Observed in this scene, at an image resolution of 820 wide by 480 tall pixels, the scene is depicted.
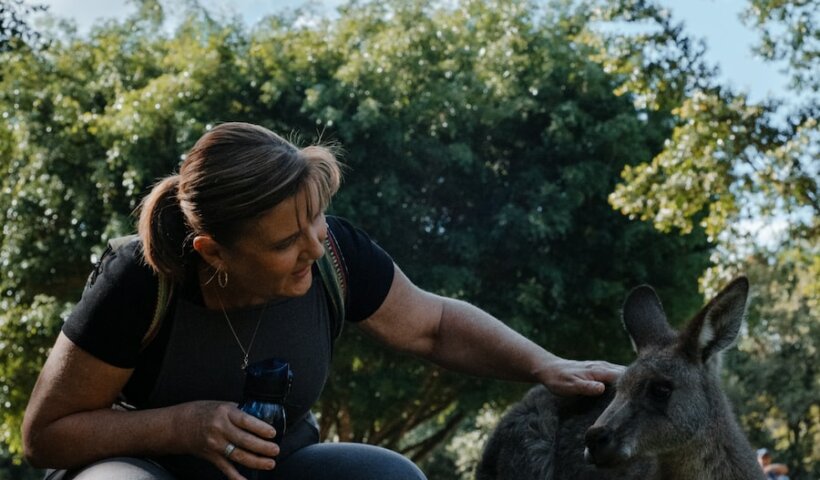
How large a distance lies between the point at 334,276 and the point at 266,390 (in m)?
0.69

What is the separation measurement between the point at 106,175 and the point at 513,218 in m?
7.56

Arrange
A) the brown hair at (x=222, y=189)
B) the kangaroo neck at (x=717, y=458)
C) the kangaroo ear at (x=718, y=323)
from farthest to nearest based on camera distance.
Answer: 1. the kangaroo neck at (x=717, y=458)
2. the kangaroo ear at (x=718, y=323)
3. the brown hair at (x=222, y=189)

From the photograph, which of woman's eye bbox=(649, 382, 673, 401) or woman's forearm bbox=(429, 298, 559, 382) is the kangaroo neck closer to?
woman's eye bbox=(649, 382, 673, 401)

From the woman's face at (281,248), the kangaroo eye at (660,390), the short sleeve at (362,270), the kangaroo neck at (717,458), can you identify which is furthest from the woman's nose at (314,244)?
the kangaroo neck at (717,458)

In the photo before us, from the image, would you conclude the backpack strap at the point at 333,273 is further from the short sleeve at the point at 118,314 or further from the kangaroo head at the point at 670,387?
the kangaroo head at the point at 670,387

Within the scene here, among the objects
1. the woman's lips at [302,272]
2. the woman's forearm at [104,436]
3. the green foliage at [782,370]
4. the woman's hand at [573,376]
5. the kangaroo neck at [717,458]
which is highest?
the green foliage at [782,370]

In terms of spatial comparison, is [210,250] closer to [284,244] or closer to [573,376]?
[284,244]

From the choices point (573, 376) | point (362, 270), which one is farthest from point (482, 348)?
point (362, 270)

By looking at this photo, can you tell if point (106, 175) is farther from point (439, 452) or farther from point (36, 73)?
point (439, 452)

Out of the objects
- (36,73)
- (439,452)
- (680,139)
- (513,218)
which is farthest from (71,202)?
(439,452)

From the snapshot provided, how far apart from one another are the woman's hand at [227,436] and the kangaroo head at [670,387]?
2.03m

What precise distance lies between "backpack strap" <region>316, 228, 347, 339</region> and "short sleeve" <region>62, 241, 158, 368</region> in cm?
66

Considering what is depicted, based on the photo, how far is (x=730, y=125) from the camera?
678 inches

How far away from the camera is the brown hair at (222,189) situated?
365 cm
